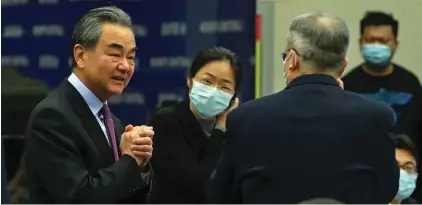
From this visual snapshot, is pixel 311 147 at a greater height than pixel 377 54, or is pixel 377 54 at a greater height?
pixel 311 147

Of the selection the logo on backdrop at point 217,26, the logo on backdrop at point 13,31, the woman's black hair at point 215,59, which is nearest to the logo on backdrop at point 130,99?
the woman's black hair at point 215,59

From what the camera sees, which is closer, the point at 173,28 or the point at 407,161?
the point at 407,161

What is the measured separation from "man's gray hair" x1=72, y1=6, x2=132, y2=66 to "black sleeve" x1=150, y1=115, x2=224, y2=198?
0.73 meters

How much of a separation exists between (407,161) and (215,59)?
32.3 inches

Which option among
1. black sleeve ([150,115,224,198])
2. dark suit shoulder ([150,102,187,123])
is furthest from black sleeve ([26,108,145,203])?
dark suit shoulder ([150,102,187,123])

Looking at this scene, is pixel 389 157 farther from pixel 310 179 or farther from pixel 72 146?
pixel 72 146

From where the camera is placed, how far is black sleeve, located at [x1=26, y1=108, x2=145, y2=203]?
1.67 m

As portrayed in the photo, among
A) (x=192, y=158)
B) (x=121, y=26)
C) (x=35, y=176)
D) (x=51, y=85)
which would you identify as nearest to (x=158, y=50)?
(x=51, y=85)

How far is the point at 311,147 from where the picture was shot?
1620 millimetres

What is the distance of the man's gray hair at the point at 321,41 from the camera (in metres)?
1.65

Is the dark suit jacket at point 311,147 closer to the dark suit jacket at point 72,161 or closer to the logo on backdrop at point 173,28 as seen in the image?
the dark suit jacket at point 72,161

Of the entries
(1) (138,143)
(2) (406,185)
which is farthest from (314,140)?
(2) (406,185)

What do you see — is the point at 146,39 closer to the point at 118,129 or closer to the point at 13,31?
the point at 13,31

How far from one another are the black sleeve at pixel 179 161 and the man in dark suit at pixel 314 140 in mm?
796
